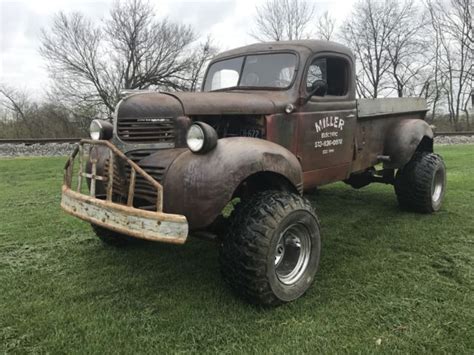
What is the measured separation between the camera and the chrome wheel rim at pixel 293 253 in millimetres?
3438

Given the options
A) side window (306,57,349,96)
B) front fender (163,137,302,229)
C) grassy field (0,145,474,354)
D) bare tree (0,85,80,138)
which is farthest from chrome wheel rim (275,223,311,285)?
bare tree (0,85,80,138)

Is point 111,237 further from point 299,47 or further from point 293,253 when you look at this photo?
point 299,47

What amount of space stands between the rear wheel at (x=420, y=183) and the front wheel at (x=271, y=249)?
2701 millimetres

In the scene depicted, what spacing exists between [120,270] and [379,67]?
3278 centimetres

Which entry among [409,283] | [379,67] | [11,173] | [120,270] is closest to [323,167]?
[409,283]

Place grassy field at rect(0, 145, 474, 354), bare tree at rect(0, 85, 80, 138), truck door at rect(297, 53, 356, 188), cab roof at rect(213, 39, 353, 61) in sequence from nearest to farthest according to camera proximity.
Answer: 1. grassy field at rect(0, 145, 474, 354)
2. truck door at rect(297, 53, 356, 188)
3. cab roof at rect(213, 39, 353, 61)
4. bare tree at rect(0, 85, 80, 138)

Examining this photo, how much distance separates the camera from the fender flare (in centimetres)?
546

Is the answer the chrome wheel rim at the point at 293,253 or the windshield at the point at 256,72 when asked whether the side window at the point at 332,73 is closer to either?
the windshield at the point at 256,72

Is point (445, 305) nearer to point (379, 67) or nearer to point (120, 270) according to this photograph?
point (120, 270)

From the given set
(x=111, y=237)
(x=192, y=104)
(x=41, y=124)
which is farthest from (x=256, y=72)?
(x=41, y=124)

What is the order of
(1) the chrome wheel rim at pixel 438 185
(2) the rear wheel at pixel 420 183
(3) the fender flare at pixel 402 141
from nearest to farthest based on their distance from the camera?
(3) the fender flare at pixel 402 141 < (2) the rear wheel at pixel 420 183 < (1) the chrome wheel rim at pixel 438 185

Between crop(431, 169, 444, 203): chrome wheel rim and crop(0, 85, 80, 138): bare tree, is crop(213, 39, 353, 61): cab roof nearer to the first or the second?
crop(431, 169, 444, 203): chrome wheel rim

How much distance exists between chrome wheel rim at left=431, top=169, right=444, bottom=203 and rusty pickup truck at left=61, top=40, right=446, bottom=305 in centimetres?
170

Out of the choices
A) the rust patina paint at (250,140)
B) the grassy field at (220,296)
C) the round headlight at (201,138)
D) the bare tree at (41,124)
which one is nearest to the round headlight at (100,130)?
the rust patina paint at (250,140)
